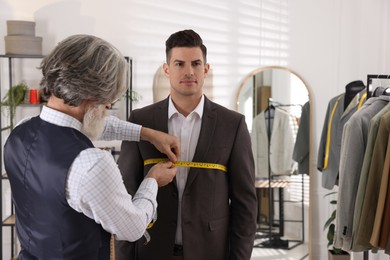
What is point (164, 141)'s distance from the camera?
225 cm

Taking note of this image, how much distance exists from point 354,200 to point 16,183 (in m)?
2.03

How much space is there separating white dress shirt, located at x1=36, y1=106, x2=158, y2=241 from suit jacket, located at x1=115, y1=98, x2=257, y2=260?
0.52 meters

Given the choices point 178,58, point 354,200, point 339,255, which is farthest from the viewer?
point 339,255

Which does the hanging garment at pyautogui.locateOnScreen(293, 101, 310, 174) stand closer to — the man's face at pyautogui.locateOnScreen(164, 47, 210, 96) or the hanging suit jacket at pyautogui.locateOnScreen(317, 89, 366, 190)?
the hanging suit jacket at pyautogui.locateOnScreen(317, 89, 366, 190)

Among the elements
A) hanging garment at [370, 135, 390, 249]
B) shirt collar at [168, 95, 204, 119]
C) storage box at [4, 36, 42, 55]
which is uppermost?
storage box at [4, 36, 42, 55]

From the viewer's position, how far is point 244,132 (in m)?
2.51

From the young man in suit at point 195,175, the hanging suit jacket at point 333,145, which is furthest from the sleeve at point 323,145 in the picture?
the young man in suit at point 195,175

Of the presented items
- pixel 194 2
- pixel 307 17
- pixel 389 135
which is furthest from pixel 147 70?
pixel 389 135

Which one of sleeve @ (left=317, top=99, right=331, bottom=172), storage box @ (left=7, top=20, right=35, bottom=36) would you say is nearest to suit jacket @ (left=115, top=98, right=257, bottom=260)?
sleeve @ (left=317, top=99, right=331, bottom=172)

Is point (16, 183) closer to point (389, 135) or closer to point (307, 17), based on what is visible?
point (389, 135)

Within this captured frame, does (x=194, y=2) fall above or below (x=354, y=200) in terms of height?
above

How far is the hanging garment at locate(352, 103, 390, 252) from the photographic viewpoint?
3.08 metres

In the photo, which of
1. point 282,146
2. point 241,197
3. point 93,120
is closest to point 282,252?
point 282,146

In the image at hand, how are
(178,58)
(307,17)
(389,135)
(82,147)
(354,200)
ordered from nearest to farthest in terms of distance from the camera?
(82,147) → (178,58) → (389,135) → (354,200) → (307,17)
